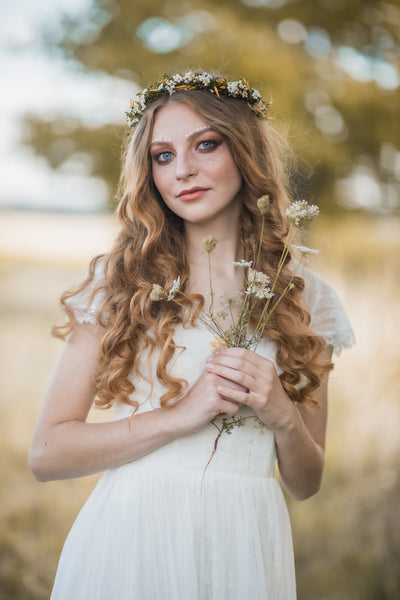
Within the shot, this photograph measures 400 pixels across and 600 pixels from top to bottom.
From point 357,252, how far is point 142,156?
398cm

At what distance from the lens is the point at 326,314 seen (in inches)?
92.1

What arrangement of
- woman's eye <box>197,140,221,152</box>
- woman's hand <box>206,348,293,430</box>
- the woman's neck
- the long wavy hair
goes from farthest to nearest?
the woman's neck, woman's eye <box>197,140,221,152</box>, the long wavy hair, woman's hand <box>206,348,293,430</box>

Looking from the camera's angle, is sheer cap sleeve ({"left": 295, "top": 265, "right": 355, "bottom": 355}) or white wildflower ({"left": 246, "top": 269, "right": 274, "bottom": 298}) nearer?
white wildflower ({"left": 246, "top": 269, "right": 274, "bottom": 298})

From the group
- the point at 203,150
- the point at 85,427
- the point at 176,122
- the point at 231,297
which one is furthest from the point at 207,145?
the point at 85,427

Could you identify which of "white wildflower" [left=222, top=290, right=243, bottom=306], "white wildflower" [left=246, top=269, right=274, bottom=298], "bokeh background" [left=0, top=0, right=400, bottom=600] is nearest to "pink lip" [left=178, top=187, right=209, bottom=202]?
"white wildflower" [left=222, top=290, right=243, bottom=306]

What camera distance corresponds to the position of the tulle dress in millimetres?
1770

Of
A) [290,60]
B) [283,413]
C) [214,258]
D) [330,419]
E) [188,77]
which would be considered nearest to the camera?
[283,413]

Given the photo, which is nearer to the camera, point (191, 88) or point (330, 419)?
point (191, 88)

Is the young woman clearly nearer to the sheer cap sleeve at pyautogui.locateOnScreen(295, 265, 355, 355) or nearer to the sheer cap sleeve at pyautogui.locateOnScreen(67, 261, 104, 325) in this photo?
the sheer cap sleeve at pyautogui.locateOnScreen(67, 261, 104, 325)

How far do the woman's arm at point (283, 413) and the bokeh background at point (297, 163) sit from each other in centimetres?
169

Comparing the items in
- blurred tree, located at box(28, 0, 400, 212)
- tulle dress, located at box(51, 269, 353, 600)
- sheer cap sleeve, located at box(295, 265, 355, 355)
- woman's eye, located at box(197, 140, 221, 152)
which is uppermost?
blurred tree, located at box(28, 0, 400, 212)

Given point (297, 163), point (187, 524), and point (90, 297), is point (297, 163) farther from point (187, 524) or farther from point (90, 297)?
point (187, 524)

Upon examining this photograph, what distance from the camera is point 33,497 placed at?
15.4 ft

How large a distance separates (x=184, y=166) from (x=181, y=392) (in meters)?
0.70
